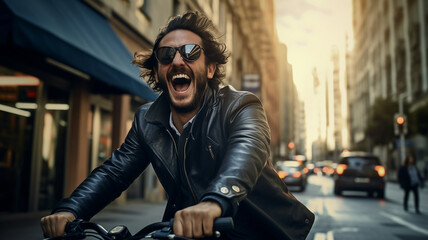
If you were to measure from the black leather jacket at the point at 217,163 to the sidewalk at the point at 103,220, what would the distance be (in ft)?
17.0

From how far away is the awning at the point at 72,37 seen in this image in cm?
593

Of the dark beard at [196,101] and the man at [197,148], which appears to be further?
the dark beard at [196,101]

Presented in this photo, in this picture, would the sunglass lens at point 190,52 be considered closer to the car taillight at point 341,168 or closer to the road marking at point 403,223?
the road marking at point 403,223

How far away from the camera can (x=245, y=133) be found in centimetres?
211

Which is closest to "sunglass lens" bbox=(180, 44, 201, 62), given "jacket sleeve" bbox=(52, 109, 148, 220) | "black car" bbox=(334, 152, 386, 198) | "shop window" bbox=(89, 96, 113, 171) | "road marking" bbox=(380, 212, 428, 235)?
"jacket sleeve" bbox=(52, 109, 148, 220)

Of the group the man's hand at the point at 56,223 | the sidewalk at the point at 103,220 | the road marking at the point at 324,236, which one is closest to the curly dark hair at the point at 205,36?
the man's hand at the point at 56,223

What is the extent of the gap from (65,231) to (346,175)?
1807 centimetres

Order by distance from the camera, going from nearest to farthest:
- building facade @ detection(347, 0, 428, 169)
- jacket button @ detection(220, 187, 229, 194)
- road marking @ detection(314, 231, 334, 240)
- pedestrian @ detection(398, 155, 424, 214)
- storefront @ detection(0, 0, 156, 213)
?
jacket button @ detection(220, 187, 229, 194) → storefront @ detection(0, 0, 156, 213) → road marking @ detection(314, 231, 334, 240) → pedestrian @ detection(398, 155, 424, 214) → building facade @ detection(347, 0, 428, 169)

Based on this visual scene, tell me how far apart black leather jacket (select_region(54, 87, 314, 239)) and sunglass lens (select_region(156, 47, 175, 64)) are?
11.0 inches

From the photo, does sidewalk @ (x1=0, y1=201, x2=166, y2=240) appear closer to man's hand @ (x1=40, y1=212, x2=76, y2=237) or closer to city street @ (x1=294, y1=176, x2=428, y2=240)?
city street @ (x1=294, y1=176, x2=428, y2=240)

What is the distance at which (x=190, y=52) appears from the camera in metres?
2.21

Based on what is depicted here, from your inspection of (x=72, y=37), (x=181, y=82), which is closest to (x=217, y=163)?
(x=181, y=82)

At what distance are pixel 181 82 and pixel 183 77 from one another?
35 mm

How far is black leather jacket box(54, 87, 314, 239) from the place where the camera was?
211 cm
